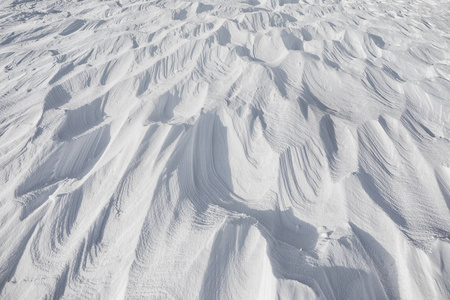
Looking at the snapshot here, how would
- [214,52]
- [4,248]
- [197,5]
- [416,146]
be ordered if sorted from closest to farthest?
[4,248] → [416,146] → [214,52] → [197,5]

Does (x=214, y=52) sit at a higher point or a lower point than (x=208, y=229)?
higher

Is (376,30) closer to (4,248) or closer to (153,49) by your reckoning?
(153,49)

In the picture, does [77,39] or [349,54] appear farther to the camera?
[77,39]

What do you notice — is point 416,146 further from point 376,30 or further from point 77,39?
point 77,39

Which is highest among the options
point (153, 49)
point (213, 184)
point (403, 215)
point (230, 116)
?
point (153, 49)

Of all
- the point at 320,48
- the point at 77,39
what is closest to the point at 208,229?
the point at 320,48

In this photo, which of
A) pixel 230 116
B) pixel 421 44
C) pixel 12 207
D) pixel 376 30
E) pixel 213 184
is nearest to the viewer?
pixel 12 207
